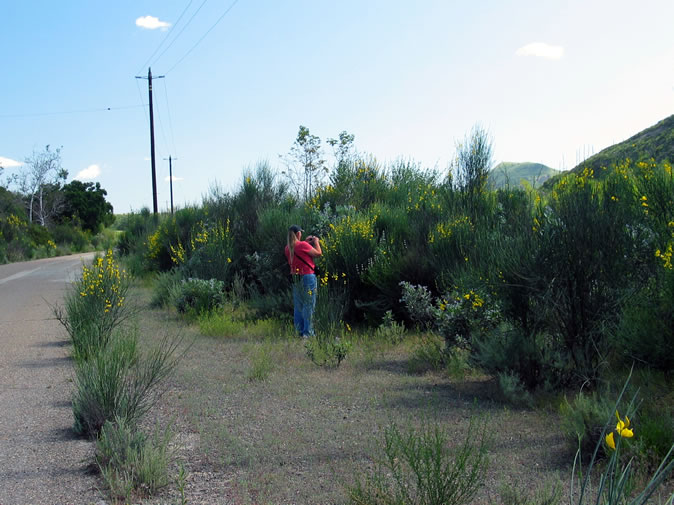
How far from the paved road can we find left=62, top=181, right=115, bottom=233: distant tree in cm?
5309

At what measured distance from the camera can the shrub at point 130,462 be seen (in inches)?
170

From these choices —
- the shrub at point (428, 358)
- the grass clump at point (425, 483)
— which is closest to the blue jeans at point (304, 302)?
the shrub at point (428, 358)

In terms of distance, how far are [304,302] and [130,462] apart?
6.23 meters

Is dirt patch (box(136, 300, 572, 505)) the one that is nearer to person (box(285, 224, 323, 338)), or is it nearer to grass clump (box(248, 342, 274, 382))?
grass clump (box(248, 342, 274, 382))

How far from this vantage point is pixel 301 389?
7.00 m

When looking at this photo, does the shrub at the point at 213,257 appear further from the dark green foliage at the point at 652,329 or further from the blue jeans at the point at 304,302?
the dark green foliage at the point at 652,329

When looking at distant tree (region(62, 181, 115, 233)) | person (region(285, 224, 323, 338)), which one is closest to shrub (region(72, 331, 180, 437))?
person (region(285, 224, 323, 338))

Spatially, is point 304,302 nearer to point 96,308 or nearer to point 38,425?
point 96,308

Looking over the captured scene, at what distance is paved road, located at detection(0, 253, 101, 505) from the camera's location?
4.42 metres

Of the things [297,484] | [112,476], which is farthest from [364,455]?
[112,476]

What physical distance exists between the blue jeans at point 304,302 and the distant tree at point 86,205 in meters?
→ 53.8

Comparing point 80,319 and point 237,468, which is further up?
point 80,319

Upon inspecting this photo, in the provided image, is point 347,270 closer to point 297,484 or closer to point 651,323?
point 651,323

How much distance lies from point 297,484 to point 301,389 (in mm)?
2629
